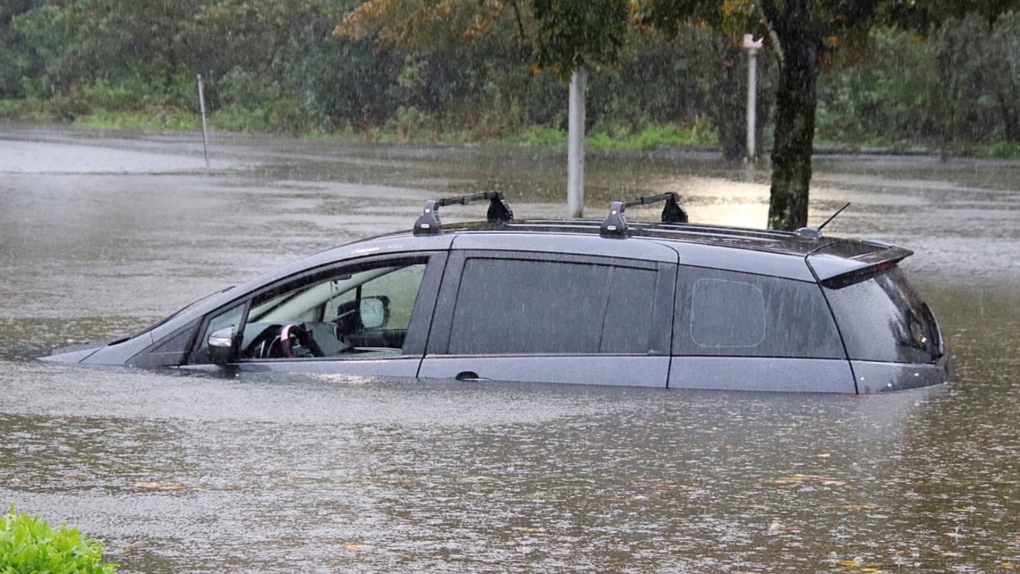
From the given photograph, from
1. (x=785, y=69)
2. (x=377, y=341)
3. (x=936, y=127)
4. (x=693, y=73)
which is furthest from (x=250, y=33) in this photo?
(x=377, y=341)

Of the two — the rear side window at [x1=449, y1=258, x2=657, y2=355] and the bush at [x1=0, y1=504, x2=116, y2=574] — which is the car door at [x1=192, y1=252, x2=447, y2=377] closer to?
the rear side window at [x1=449, y1=258, x2=657, y2=355]

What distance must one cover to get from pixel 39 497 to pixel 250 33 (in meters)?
61.6

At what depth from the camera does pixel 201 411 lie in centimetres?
749

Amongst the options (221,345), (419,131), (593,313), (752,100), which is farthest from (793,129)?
(419,131)

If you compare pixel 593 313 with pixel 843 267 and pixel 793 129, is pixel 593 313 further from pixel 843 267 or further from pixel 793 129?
pixel 793 129

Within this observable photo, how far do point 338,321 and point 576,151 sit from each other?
13.8 meters

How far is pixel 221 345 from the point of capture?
785 cm

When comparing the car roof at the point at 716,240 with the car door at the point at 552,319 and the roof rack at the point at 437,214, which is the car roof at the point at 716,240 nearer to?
the roof rack at the point at 437,214

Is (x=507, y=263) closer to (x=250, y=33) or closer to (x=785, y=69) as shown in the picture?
(x=785, y=69)

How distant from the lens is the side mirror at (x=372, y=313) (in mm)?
8289

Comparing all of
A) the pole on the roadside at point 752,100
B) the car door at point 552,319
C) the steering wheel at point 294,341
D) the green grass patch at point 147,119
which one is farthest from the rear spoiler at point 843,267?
the green grass patch at point 147,119

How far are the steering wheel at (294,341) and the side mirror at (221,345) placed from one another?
252 millimetres

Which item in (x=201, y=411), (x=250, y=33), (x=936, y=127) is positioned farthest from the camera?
(x=250, y=33)

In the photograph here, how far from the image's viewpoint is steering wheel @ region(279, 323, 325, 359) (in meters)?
8.05
